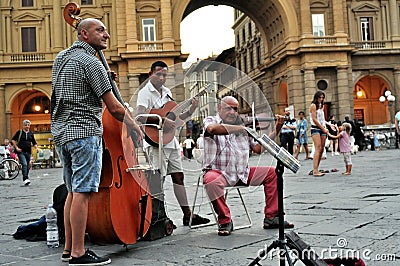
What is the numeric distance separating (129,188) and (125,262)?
0.55 m

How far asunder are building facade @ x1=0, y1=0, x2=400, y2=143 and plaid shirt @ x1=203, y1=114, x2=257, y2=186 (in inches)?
1153

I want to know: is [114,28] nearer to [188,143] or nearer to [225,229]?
[225,229]

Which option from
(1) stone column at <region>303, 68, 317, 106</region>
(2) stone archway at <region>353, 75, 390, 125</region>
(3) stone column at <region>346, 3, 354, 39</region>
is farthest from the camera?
(2) stone archway at <region>353, 75, 390, 125</region>

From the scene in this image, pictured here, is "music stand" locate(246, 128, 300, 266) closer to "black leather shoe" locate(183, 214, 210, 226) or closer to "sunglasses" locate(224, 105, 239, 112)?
"sunglasses" locate(224, 105, 239, 112)

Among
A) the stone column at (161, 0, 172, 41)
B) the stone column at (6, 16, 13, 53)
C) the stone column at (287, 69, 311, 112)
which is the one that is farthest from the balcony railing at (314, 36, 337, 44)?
the stone column at (6, 16, 13, 53)

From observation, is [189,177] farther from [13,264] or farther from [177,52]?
[177,52]

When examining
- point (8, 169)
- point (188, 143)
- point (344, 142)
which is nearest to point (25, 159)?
point (8, 169)

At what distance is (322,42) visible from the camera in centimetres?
3603

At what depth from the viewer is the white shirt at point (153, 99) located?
179 inches

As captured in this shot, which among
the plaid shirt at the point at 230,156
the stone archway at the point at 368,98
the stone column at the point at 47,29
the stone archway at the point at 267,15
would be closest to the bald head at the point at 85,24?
the plaid shirt at the point at 230,156

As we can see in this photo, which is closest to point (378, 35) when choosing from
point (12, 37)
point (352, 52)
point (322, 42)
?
point (352, 52)

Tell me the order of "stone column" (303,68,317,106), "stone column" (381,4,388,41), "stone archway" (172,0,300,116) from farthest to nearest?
"stone column" (381,4,388,41), "stone archway" (172,0,300,116), "stone column" (303,68,317,106)

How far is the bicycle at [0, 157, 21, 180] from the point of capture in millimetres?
19058

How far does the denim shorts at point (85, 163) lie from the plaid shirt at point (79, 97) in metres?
0.05
